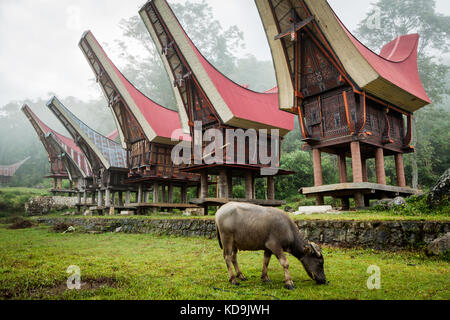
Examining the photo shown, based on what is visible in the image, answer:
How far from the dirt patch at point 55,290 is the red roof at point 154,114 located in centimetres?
1554

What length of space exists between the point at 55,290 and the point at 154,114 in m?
18.1

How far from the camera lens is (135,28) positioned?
44031mm

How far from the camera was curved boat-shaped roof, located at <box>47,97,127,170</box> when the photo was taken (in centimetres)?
2480

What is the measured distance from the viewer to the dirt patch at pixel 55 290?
4.04 meters

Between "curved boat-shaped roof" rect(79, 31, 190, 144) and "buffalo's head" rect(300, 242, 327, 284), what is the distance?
1662cm

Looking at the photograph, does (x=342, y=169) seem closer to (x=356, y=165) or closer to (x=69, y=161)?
(x=356, y=165)

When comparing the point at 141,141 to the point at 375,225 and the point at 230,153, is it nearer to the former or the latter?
the point at 230,153

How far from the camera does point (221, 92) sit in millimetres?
15289

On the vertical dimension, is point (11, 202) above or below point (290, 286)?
above

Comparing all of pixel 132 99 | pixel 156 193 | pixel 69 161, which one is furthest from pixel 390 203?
pixel 69 161

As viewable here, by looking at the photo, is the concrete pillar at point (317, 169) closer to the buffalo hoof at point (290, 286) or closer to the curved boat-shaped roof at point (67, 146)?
the buffalo hoof at point (290, 286)

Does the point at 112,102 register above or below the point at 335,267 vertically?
above
